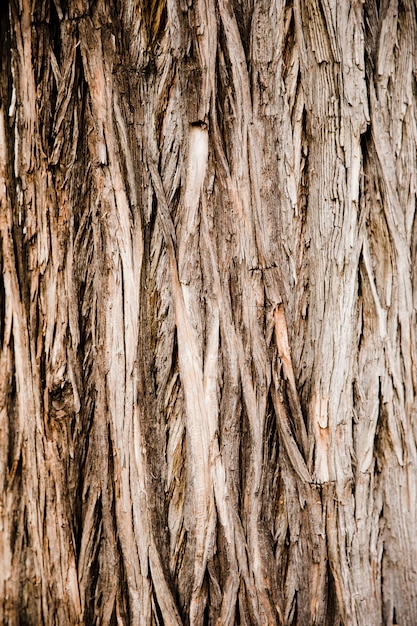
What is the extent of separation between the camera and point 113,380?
1376mm

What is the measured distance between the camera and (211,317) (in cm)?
138

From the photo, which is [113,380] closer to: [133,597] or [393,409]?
[133,597]

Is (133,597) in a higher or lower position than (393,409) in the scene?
lower

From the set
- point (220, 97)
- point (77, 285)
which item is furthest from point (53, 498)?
point (220, 97)

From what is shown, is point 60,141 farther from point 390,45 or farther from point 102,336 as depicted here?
point 390,45

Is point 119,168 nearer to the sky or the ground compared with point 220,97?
nearer to the ground

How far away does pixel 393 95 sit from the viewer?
141 centimetres

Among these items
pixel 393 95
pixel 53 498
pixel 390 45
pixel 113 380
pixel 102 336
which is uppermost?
pixel 390 45

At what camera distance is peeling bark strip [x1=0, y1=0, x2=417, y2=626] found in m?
1.35

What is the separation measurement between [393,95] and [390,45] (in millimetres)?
142

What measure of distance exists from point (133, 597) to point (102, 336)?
0.73 m

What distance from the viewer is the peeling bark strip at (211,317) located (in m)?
1.35

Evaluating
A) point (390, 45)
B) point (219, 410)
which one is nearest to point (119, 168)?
point (219, 410)

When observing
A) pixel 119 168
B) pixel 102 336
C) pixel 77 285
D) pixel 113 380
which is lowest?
pixel 113 380
